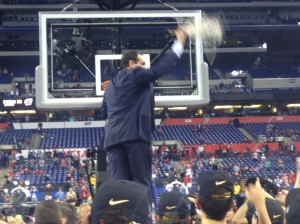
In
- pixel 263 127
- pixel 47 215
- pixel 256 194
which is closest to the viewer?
pixel 47 215

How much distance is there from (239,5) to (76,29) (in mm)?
30942

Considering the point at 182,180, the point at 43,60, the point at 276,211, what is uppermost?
the point at 43,60

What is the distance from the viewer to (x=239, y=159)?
94.3 ft

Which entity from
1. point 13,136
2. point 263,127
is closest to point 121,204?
point 13,136

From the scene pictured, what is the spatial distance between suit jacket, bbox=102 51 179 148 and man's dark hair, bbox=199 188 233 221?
5.38ft

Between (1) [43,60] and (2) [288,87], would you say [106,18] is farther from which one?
(2) [288,87]

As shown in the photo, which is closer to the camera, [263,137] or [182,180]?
[182,180]

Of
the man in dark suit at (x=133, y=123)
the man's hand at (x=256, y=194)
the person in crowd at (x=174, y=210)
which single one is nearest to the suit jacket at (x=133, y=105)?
the man in dark suit at (x=133, y=123)

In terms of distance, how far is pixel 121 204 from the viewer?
228cm

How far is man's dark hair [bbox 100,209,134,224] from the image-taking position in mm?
2215

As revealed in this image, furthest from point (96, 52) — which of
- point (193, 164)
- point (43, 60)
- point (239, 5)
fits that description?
point (239, 5)

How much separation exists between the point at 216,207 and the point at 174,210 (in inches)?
23.6

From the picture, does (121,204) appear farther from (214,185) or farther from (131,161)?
(131,161)

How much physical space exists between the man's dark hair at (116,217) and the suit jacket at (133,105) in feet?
7.34
